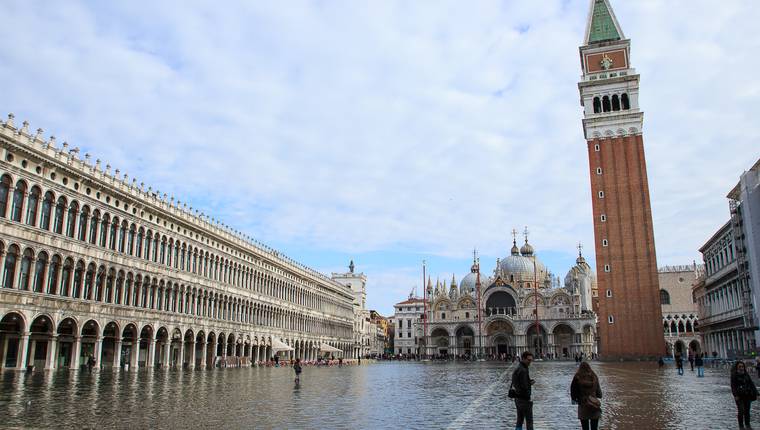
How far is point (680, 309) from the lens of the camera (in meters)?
85.2

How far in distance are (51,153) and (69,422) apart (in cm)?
2317

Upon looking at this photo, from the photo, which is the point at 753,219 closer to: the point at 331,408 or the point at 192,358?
the point at 331,408

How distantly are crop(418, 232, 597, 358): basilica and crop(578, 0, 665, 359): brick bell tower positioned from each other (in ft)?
67.1

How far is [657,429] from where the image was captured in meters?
10.6

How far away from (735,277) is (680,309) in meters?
42.7

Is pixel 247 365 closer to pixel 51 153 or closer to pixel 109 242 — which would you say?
pixel 109 242

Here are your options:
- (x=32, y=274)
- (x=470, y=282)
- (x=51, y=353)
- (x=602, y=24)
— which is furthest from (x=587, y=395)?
(x=470, y=282)

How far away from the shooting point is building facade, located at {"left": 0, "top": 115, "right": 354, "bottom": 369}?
2817 centimetres

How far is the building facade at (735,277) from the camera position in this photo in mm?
36031

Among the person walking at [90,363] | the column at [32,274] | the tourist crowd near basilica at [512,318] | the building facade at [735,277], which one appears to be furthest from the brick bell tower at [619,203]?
the column at [32,274]

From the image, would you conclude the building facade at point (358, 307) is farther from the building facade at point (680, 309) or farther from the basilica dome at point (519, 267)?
the building facade at point (680, 309)

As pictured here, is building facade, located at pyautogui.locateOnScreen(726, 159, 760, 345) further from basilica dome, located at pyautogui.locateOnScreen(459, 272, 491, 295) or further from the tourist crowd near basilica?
basilica dome, located at pyautogui.locateOnScreen(459, 272, 491, 295)

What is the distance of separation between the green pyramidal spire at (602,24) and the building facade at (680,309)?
36.9 m

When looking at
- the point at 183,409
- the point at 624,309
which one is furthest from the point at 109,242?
the point at 624,309
